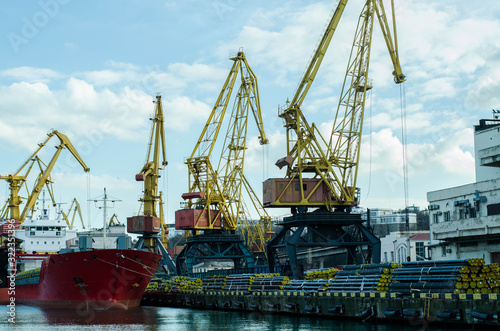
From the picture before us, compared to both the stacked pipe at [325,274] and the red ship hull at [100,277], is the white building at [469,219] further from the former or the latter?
the red ship hull at [100,277]

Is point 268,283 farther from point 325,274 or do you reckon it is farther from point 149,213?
point 149,213

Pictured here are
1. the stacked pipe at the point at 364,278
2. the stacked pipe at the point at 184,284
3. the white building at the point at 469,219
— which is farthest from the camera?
the stacked pipe at the point at 184,284

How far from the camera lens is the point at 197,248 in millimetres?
94562

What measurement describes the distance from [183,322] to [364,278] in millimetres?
14242

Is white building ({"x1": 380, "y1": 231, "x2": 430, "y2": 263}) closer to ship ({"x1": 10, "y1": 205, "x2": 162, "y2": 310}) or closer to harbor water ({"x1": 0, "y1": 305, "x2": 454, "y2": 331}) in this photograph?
ship ({"x1": 10, "y1": 205, "x2": 162, "y2": 310})

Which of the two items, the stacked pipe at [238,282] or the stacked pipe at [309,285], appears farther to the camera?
the stacked pipe at [238,282]

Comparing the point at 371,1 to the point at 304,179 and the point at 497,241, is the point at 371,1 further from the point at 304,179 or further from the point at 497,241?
the point at 497,241

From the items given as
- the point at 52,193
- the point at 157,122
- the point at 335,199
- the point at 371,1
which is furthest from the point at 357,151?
the point at 52,193

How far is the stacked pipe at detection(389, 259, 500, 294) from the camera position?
34875 millimetres

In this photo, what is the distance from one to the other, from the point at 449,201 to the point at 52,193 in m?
69.8

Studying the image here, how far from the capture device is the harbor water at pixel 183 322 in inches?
1571

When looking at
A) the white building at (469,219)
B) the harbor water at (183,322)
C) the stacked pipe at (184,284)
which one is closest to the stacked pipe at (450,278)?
the harbor water at (183,322)

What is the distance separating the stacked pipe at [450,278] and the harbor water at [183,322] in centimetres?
233

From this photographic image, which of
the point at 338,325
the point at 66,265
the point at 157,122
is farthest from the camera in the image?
the point at 157,122
